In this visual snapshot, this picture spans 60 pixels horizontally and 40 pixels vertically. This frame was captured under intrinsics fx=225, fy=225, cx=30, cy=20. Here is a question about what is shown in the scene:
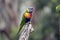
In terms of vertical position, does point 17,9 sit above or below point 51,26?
above

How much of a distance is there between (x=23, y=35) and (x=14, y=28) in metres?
1.02

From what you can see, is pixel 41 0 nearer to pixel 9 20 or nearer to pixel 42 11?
pixel 42 11

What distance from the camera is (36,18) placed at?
2434mm

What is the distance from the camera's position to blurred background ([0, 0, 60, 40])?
2.28 metres

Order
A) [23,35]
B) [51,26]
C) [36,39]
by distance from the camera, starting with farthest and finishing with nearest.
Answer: [51,26] → [36,39] → [23,35]

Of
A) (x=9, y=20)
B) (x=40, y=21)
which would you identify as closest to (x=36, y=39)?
(x=40, y=21)

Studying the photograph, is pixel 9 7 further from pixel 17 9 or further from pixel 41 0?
pixel 41 0

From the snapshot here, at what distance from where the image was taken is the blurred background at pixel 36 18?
228cm

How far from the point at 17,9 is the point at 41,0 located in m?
0.27

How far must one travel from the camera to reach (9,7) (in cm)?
237

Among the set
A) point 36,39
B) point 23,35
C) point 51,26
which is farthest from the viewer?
point 51,26

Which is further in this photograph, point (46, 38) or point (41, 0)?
point (46, 38)

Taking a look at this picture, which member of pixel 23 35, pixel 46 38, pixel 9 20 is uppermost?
pixel 23 35

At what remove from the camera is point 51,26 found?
242cm
